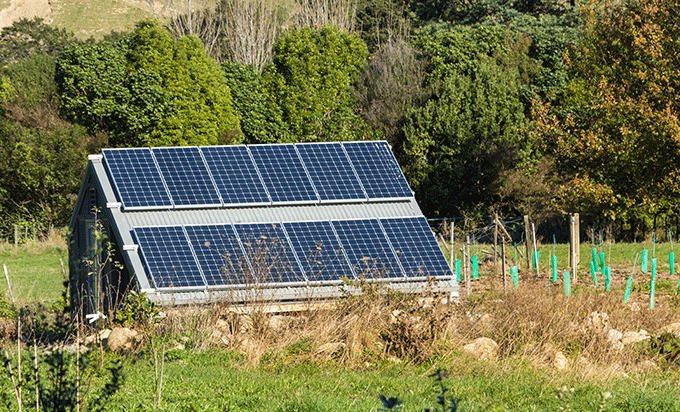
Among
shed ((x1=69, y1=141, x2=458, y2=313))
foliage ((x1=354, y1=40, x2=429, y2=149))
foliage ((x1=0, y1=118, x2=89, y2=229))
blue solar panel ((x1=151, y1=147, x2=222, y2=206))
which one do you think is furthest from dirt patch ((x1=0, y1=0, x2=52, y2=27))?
shed ((x1=69, y1=141, x2=458, y2=313))

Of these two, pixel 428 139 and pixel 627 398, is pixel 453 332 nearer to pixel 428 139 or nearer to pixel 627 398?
pixel 627 398

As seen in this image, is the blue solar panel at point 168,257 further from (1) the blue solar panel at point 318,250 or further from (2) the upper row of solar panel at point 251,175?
(1) the blue solar panel at point 318,250

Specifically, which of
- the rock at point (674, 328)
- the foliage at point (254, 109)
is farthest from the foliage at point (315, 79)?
the rock at point (674, 328)

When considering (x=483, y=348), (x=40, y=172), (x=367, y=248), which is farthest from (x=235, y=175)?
(x=40, y=172)

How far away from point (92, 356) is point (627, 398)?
6702 mm

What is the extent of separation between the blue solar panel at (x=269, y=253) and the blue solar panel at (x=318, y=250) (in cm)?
15

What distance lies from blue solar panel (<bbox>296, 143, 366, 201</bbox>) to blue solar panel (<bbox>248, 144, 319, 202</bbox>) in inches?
6.5

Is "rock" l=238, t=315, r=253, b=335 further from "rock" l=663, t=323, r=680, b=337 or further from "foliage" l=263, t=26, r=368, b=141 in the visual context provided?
"foliage" l=263, t=26, r=368, b=141

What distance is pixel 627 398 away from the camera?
29.1 ft

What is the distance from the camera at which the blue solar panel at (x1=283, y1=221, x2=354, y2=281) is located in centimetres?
1267

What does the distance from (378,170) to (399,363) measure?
5164mm

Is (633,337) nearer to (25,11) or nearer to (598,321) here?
(598,321)

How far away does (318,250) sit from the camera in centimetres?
1298

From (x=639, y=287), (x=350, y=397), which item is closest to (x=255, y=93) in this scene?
(x=639, y=287)
